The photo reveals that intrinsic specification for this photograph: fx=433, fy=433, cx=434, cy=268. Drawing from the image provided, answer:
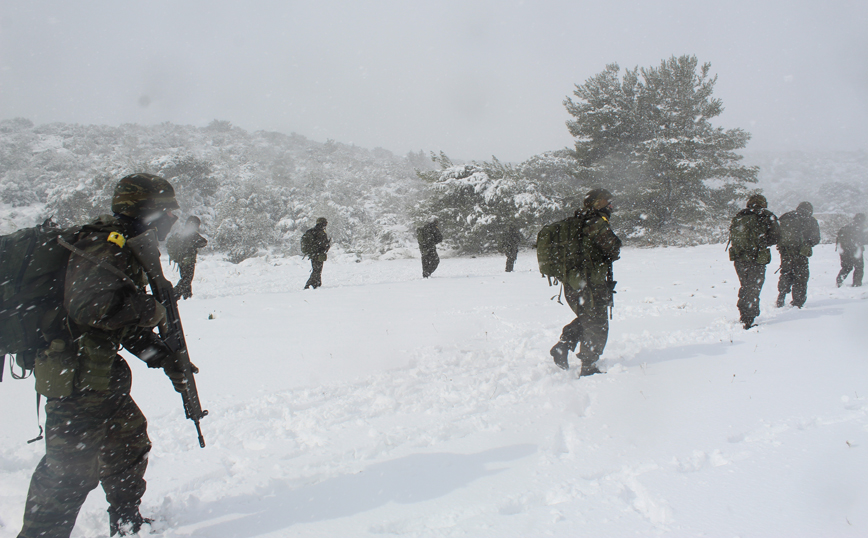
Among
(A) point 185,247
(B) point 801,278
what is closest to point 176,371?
(A) point 185,247

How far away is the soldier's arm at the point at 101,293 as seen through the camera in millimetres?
1758

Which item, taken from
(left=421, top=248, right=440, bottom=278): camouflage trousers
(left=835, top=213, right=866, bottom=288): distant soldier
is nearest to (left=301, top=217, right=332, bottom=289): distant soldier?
(left=421, top=248, right=440, bottom=278): camouflage trousers

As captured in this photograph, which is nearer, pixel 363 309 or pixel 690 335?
pixel 690 335

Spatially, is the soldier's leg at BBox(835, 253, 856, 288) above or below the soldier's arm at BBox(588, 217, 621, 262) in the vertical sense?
below

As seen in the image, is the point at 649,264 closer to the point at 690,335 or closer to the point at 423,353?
the point at 690,335

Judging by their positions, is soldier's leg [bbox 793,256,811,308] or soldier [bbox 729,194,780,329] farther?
soldier's leg [bbox 793,256,811,308]

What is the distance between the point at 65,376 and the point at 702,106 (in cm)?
2755

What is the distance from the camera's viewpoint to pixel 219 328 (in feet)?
20.2

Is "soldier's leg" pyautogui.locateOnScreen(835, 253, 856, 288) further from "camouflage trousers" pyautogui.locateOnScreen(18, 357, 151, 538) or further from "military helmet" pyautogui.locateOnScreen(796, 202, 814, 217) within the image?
"camouflage trousers" pyautogui.locateOnScreen(18, 357, 151, 538)

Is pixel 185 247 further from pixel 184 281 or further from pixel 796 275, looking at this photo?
pixel 796 275

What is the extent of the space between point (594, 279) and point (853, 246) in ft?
26.6

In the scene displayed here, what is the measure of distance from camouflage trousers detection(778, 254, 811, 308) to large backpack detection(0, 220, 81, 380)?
8.57 meters

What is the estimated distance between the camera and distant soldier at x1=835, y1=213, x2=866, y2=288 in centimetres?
841

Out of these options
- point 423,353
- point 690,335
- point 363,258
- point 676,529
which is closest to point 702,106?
point 363,258
